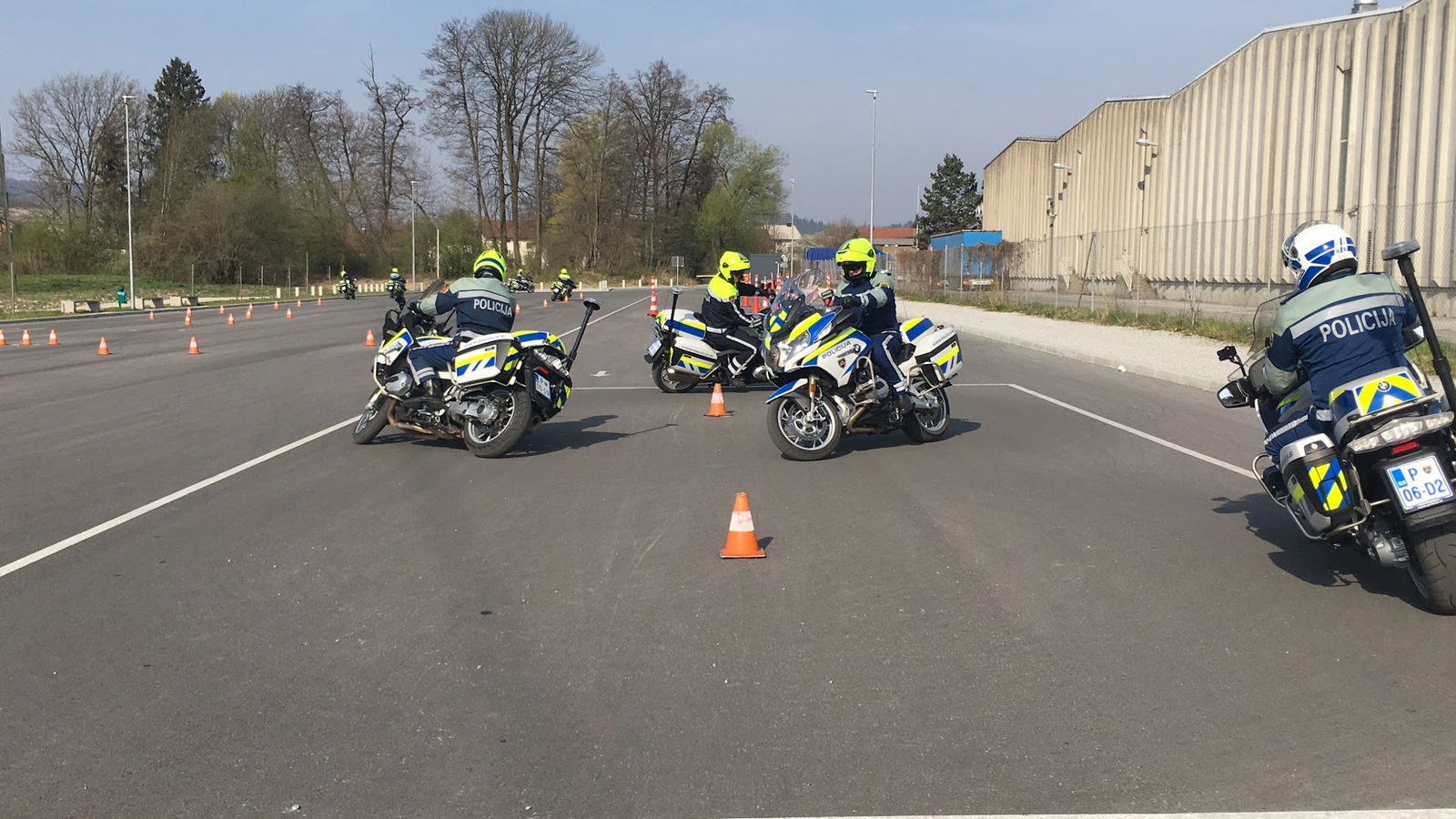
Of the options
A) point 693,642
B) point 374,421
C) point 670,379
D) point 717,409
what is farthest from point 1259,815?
point 670,379

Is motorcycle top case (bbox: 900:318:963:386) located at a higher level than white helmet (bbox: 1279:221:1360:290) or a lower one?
lower

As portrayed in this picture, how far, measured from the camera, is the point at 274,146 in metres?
82.6

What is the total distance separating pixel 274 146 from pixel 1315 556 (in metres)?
85.0

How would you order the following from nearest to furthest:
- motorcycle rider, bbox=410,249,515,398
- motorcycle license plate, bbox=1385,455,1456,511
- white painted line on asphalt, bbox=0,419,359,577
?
motorcycle license plate, bbox=1385,455,1456,511
white painted line on asphalt, bbox=0,419,359,577
motorcycle rider, bbox=410,249,515,398

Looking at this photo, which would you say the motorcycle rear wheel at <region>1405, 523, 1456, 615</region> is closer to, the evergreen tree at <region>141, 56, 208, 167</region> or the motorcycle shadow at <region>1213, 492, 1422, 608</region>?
the motorcycle shadow at <region>1213, 492, 1422, 608</region>

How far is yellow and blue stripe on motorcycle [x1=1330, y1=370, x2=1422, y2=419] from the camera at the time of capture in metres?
5.63

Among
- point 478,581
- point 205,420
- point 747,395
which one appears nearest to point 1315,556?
point 478,581

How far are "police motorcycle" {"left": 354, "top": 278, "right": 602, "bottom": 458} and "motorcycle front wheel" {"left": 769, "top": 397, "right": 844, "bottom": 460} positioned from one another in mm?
1798

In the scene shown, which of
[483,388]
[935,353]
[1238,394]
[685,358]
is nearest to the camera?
[1238,394]

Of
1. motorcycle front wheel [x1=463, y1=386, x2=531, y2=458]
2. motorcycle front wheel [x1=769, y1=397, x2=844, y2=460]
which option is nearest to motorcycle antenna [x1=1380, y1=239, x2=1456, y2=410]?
motorcycle front wheel [x1=769, y1=397, x2=844, y2=460]

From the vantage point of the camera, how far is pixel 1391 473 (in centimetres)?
547

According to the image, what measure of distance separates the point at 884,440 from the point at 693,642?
6371 millimetres

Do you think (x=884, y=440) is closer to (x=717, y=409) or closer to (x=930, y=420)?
(x=930, y=420)

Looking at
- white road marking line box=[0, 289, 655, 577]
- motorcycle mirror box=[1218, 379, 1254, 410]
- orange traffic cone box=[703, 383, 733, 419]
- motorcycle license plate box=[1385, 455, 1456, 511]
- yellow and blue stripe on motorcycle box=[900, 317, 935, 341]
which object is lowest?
white road marking line box=[0, 289, 655, 577]
